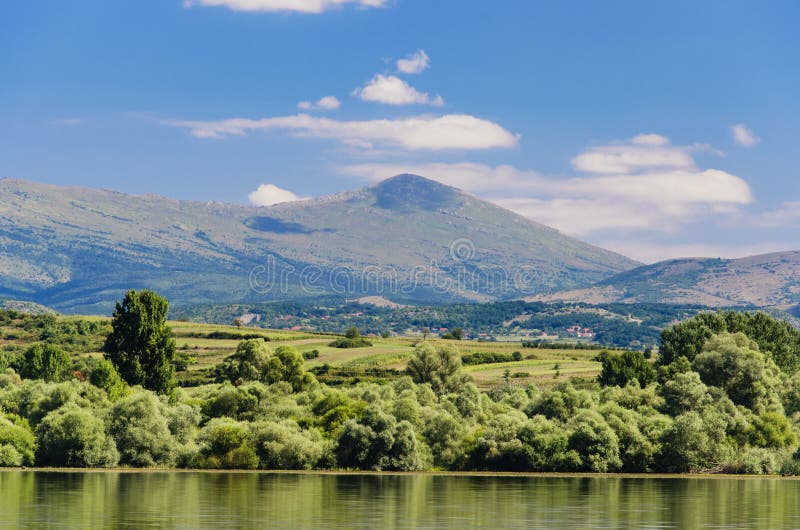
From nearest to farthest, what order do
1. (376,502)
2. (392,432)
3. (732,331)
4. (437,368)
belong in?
(376,502) → (392,432) → (437,368) → (732,331)

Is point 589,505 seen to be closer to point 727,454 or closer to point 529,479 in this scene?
point 529,479

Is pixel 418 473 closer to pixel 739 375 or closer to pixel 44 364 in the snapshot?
pixel 739 375

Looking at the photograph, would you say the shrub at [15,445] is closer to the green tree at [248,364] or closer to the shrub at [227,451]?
the shrub at [227,451]

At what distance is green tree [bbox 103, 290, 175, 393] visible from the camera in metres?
132

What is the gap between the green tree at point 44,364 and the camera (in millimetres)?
154250

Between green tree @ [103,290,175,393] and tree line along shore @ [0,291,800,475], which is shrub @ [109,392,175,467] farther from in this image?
green tree @ [103,290,175,393]

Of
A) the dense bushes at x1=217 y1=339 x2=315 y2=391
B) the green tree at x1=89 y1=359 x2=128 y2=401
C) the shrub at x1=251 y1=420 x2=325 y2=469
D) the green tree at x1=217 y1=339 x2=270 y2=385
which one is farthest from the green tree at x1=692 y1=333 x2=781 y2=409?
the green tree at x1=89 y1=359 x2=128 y2=401

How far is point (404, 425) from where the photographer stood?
96375 millimetres

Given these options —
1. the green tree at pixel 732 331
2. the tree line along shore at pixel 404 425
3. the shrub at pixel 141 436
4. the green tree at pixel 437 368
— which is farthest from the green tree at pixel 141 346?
the green tree at pixel 732 331

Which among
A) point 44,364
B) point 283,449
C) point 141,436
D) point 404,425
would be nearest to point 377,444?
point 404,425

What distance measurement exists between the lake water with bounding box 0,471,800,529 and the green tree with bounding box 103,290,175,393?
4414 cm

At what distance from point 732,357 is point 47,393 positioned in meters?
71.7

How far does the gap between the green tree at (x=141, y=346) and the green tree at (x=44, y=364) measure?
872 inches

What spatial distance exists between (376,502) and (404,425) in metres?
30.6
